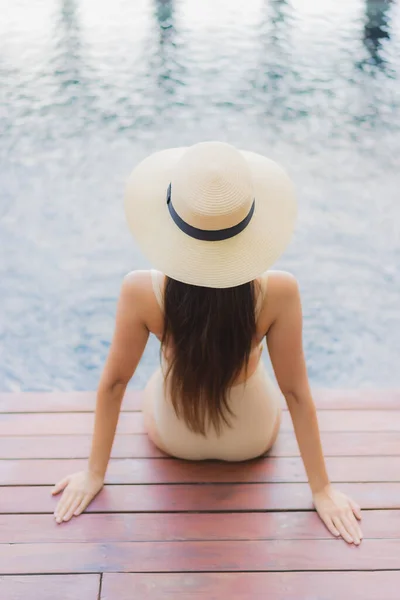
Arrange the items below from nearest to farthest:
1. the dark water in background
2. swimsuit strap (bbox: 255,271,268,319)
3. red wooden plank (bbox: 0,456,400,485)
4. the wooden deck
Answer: swimsuit strap (bbox: 255,271,268,319)
the wooden deck
red wooden plank (bbox: 0,456,400,485)
the dark water in background

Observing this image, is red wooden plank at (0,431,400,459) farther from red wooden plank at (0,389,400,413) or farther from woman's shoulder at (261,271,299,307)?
woman's shoulder at (261,271,299,307)

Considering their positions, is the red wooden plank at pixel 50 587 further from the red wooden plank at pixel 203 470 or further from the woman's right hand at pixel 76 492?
the red wooden plank at pixel 203 470

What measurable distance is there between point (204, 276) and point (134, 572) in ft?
2.45

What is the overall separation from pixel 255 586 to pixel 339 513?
Result: 0.29m

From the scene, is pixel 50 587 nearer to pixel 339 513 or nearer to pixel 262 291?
pixel 339 513

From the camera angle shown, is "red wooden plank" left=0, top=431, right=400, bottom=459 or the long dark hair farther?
"red wooden plank" left=0, top=431, right=400, bottom=459

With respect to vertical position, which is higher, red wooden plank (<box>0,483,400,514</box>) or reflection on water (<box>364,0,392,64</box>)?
red wooden plank (<box>0,483,400,514</box>)

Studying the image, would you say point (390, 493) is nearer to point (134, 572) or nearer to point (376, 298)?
point (134, 572)

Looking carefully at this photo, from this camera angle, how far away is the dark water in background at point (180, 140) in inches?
124

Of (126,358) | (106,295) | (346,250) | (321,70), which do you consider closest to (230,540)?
(126,358)

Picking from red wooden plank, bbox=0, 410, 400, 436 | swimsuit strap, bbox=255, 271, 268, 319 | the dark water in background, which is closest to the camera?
swimsuit strap, bbox=255, 271, 268, 319

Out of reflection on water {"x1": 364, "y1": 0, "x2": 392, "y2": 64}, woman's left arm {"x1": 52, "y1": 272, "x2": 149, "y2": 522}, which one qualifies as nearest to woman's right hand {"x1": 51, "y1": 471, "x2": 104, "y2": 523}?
woman's left arm {"x1": 52, "y1": 272, "x2": 149, "y2": 522}

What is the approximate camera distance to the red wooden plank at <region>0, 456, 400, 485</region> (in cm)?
178

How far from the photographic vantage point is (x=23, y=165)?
13.9ft
